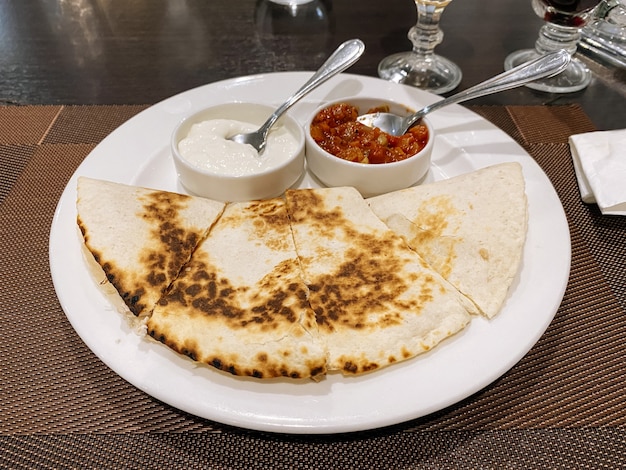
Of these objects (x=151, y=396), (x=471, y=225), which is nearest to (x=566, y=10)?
(x=471, y=225)

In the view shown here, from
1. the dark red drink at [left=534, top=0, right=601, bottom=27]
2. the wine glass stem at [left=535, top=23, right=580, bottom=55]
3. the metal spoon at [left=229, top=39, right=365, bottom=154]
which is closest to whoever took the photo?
the metal spoon at [left=229, top=39, right=365, bottom=154]

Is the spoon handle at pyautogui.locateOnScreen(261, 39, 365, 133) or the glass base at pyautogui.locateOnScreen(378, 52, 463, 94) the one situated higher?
the spoon handle at pyautogui.locateOnScreen(261, 39, 365, 133)

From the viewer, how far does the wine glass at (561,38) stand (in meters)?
3.23

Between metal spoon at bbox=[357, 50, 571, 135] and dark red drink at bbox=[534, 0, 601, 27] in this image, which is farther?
dark red drink at bbox=[534, 0, 601, 27]

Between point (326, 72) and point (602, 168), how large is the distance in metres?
1.48

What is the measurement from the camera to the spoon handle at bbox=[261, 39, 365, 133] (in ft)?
8.50

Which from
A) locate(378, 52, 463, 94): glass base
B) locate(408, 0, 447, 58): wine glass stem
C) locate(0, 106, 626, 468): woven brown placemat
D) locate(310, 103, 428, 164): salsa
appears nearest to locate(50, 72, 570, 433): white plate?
locate(0, 106, 626, 468): woven brown placemat

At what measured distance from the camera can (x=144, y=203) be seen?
7.02 feet

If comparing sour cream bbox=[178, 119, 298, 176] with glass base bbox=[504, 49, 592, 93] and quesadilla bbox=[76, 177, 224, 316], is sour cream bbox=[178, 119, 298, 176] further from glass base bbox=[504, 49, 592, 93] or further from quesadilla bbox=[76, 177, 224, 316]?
glass base bbox=[504, 49, 592, 93]

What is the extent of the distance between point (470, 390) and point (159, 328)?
100 cm

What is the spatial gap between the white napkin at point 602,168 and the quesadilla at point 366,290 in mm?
1115

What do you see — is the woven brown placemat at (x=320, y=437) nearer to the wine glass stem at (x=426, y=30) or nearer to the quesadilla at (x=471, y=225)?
the quesadilla at (x=471, y=225)

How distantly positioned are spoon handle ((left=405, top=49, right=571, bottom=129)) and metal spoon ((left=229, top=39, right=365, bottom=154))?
0.52 m

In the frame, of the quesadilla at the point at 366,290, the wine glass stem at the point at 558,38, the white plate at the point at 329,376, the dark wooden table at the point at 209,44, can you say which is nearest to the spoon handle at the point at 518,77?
the white plate at the point at 329,376
